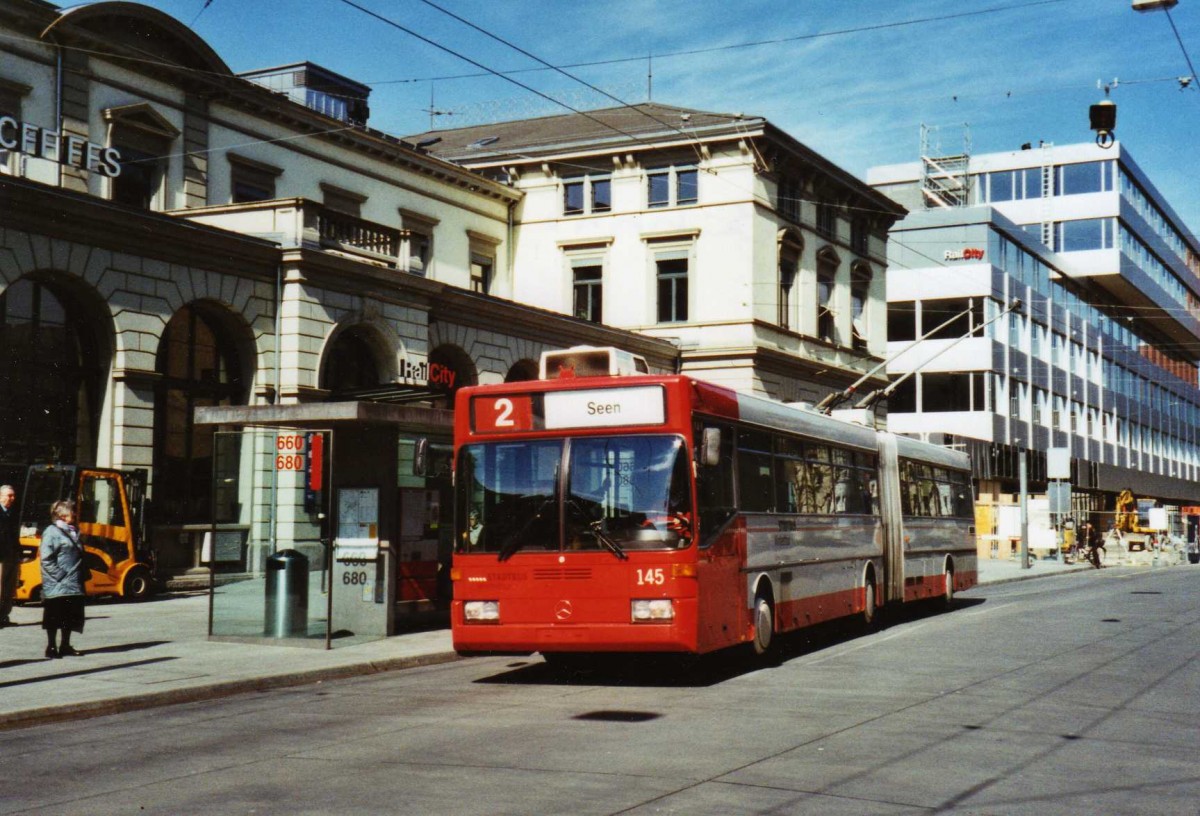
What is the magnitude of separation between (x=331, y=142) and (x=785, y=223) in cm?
1643

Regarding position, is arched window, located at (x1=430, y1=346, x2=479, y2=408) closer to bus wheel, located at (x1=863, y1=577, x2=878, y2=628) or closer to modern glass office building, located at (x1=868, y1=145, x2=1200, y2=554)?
bus wheel, located at (x1=863, y1=577, x2=878, y2=628)

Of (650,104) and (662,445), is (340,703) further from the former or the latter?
(650,104)

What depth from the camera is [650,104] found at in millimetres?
46094

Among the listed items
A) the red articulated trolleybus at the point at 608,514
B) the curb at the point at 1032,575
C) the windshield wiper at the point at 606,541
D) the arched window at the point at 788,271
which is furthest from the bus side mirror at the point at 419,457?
the arched window at the point at 788,271

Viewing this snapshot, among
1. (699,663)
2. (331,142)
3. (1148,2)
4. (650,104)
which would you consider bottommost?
(699,663)

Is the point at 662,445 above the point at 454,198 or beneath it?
beneath

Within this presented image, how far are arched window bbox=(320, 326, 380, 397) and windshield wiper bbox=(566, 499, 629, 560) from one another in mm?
16255

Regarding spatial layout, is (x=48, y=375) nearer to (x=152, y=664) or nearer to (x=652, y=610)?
(x=152, y=664)

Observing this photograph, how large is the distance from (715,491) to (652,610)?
59.2 inches

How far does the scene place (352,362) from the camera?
29438mm

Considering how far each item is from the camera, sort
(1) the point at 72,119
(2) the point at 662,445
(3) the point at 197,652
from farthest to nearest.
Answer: (1) the point at 72,119 → (3) the point at 197,652 → (2) the point at 662,445

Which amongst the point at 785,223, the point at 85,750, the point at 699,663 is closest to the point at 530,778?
the point at 85,750

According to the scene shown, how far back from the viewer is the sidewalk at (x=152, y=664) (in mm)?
11891

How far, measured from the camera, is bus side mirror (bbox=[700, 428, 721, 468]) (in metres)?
13.2
